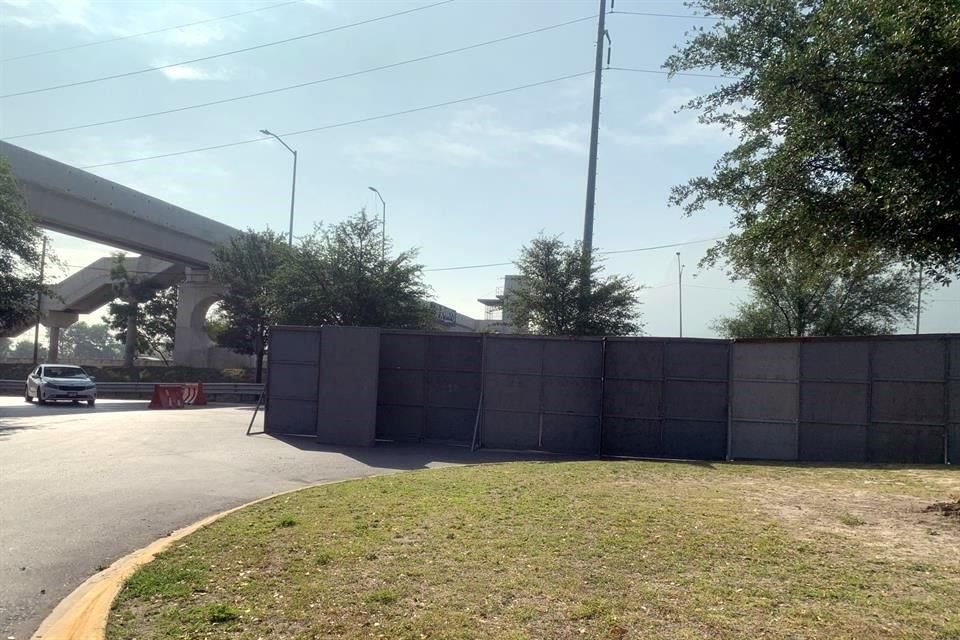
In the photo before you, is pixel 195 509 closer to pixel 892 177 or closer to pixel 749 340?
pixel 892 177

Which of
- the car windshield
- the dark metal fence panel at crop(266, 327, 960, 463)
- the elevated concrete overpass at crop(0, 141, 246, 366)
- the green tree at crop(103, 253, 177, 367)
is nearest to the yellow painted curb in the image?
the dark metal fence panel at crop(266, 327, 960, 463)

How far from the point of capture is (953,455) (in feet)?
51.0

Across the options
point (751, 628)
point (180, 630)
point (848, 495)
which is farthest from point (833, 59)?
point (180, 630)

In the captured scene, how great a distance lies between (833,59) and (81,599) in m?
9.06

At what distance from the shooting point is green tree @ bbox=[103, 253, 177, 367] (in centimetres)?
5809

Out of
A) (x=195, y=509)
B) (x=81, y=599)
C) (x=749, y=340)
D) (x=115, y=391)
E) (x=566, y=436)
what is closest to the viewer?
(x=81, y=599)

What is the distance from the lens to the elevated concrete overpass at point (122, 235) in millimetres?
37469

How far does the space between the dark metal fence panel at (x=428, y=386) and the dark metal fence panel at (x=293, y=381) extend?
1634 mm

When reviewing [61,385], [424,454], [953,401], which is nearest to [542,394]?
[424,454]

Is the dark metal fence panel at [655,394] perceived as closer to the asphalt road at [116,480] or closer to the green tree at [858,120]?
the asphalt road at [116,480]

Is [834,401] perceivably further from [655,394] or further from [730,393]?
[655,394]

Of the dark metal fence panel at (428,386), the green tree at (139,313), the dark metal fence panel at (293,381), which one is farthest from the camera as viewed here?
the green tree at (139,313)

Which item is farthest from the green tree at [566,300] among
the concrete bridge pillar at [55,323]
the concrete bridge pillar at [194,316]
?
the concrete bridge pillar at [55,323]

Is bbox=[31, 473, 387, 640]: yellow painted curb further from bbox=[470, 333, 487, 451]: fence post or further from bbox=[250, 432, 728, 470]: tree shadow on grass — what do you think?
bbox=[470, 333, 487, 451]: fence post
